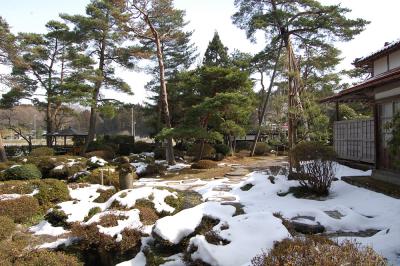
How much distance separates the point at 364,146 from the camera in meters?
11.7


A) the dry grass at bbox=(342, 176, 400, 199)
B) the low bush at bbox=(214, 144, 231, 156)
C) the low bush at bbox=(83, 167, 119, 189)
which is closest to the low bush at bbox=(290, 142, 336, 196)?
the dry grass at bbox=(342, 176, 400, 199)

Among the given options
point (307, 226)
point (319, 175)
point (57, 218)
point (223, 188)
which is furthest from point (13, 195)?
point (319, 175)

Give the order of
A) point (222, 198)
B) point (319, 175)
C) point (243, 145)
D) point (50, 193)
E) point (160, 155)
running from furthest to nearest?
point (243, 145), point (160, 155), point (50, 193), point (222, 198), point (319, 175)

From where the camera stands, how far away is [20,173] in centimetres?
1349

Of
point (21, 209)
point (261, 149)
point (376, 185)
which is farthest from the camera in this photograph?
point (261, 149)

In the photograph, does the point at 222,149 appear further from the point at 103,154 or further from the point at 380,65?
the point at 380,65

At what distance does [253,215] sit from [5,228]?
5.67 m

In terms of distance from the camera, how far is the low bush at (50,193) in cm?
988

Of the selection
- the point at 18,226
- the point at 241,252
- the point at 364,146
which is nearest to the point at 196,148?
the point at 364,146

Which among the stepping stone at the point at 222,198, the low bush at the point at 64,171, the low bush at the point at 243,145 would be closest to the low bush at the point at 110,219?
the stepping stone at the point at 222,198

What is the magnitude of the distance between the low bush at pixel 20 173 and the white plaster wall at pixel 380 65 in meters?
13.3

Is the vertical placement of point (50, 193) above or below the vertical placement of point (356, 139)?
below

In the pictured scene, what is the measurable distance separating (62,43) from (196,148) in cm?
1412

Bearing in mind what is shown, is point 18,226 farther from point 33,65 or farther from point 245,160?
point 33,65
